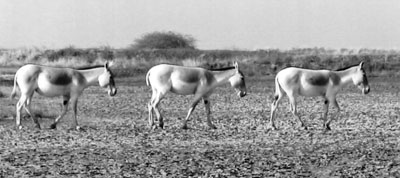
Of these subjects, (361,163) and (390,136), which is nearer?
(361,163)

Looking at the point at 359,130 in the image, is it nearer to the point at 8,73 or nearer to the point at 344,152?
the point at 344,152

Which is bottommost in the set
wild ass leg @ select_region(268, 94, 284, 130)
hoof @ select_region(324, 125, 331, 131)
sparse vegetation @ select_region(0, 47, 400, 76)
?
sparse vegetation @ select_region(0, 47, 400, 76)

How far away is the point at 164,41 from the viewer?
292ft

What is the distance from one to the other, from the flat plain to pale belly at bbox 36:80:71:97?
2.94 feet

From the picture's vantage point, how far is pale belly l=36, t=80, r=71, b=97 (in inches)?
826

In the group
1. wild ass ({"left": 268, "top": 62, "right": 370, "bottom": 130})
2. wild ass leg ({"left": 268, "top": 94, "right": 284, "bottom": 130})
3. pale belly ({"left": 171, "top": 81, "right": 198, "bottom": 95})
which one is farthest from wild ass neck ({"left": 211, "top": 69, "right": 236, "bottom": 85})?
wild ass leg ({"left": 268, "top": 94, "right": 284, "bottom": 130})

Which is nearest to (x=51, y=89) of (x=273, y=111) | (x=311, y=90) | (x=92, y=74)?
(x=92, y=74)

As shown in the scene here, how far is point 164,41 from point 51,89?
223ft

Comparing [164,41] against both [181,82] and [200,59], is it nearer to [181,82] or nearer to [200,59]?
[200,59]

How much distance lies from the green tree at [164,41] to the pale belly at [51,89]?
216 feet

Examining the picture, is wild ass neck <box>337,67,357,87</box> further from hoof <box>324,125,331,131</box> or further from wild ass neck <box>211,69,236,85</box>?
wild ass neck <box>211,69,236,85</box>

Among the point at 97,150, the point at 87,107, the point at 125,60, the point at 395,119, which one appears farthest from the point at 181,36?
the point at 97,150

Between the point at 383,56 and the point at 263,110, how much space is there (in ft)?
123

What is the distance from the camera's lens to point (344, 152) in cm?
1617
